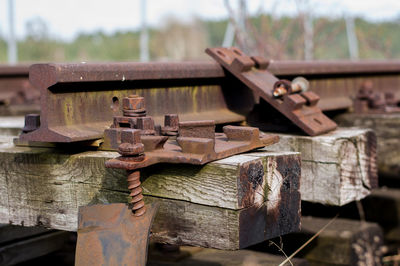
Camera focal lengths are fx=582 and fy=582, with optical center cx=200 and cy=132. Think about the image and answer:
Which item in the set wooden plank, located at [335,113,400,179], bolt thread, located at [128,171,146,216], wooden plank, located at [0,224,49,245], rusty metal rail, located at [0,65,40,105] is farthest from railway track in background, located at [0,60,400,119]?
rusty metal rail, located at [0,65,40,105]

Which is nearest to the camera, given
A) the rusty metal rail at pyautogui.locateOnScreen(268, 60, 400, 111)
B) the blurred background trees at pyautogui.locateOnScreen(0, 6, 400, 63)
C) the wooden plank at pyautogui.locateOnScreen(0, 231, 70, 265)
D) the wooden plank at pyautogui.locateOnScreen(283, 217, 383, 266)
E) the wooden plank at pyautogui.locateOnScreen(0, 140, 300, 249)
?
the wooden plank at pyautogui.locateOnScreen(0, 140, 300, 249)

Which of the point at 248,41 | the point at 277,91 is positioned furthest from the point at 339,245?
the point at 248,41

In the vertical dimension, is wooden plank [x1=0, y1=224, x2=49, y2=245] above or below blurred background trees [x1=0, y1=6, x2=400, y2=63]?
below

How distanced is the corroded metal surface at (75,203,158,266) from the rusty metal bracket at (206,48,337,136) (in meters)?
1.08

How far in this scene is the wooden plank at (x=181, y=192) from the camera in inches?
79.2

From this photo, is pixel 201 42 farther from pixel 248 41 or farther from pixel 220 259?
pixel 220 259

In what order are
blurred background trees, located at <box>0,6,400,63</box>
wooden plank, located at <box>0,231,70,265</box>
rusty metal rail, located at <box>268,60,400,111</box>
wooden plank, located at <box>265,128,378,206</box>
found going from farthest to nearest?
1. blurred background trees, located at <box>0,6,400,63</box>
2. rusty metal rail, located at <box>268,60,400,111</box>
3. wooden plank, located at <box>0,231,70,265</box>
4. wooden plank, located at <box>265,128,378,206</box>

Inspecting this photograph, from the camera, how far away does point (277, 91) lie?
2.89 meters

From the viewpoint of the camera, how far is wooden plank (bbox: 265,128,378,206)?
2.81 m

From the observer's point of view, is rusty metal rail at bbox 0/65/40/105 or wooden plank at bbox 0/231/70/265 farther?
rusty metal rail at bbox 0/65/40/105

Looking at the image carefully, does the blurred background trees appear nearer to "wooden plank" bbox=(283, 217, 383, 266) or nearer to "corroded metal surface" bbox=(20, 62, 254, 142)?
"corroded metal surface" bbox=(20, 62, 254, 142)

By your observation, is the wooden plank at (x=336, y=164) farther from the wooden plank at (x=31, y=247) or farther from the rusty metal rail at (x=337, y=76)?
the wooden plank at (x=31, y=247)

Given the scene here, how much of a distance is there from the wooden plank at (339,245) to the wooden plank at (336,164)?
0.59 metres

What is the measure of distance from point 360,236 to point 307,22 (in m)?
9.01
